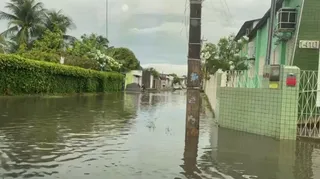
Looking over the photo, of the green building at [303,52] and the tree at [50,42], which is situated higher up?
the tree at [50,42]

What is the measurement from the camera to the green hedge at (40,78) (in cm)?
2417

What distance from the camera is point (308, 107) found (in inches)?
389

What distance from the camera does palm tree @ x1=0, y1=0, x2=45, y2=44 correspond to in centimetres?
4109

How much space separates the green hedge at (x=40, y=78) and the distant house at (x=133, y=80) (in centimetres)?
1924

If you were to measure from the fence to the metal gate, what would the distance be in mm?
504

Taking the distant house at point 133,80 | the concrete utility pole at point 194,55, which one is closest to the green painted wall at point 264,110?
the concrete utility pole at point 194,55

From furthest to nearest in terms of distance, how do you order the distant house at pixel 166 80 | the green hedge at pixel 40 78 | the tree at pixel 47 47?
the distant house at pixel 166 80
the tree at pixel 47 47
the green hedge at pixel 40 78

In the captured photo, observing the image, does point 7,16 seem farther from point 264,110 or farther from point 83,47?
point 264,110

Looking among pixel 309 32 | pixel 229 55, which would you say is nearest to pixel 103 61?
pixel 229 55

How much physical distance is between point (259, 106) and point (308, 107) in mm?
1182

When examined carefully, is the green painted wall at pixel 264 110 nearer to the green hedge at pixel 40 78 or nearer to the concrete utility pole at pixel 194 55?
the concrete utility pole at pixel 194 55

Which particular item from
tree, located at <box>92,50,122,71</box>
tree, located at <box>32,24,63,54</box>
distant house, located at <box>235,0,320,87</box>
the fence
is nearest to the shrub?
tree, located at <box>92,50,122,71</box>

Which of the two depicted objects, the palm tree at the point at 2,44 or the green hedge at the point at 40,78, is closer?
the green hedge at the point at 40,78

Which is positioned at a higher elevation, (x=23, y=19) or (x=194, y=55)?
(x=23, y=19)
